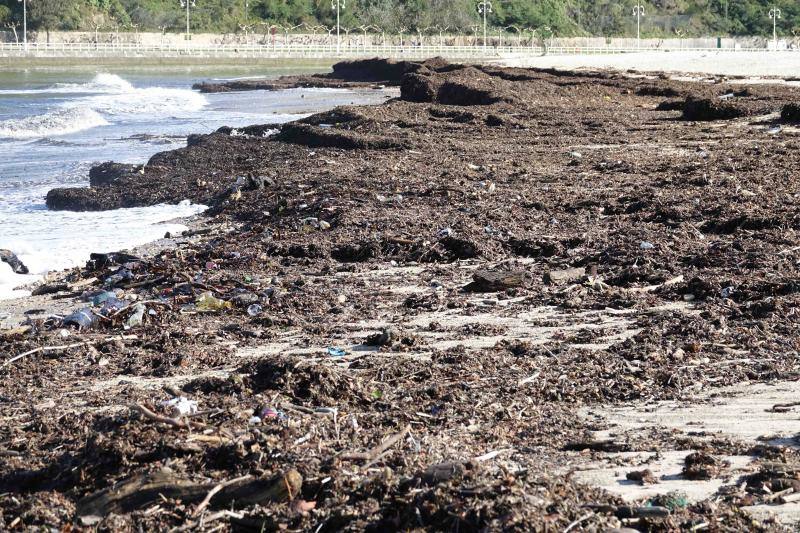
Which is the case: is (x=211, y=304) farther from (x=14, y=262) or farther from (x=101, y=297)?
(x=14, y=262)

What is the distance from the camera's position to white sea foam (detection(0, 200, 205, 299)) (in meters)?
9.92

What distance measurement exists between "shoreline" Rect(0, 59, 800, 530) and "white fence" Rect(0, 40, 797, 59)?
66923 mm

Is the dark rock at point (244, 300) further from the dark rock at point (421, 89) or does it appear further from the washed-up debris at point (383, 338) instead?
the dark rock at point (421, 89)

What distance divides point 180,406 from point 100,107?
35.5m

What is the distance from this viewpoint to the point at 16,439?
14.5 feet

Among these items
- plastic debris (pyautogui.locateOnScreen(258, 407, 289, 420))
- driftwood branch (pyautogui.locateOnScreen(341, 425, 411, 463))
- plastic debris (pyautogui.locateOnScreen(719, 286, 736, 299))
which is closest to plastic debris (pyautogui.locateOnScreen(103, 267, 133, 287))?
plastic debris (pyautogui.locateOnScreen(258, 407, 289, 420))

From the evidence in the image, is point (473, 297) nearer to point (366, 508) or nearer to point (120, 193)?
point (366, 508)

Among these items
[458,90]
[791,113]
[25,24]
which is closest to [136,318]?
[791,113]

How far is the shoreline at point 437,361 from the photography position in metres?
3.60

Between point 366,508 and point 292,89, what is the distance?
4944 centimetres

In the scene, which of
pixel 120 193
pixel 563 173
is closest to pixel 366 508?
pixel 563 173

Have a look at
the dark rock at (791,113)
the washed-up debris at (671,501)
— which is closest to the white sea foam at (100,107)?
the dark rock at (791,113)

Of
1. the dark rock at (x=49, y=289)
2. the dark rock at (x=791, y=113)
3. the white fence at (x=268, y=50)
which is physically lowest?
the dark rock at (x=49, y=289)

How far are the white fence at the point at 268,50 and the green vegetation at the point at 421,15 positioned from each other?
26.3 feet
